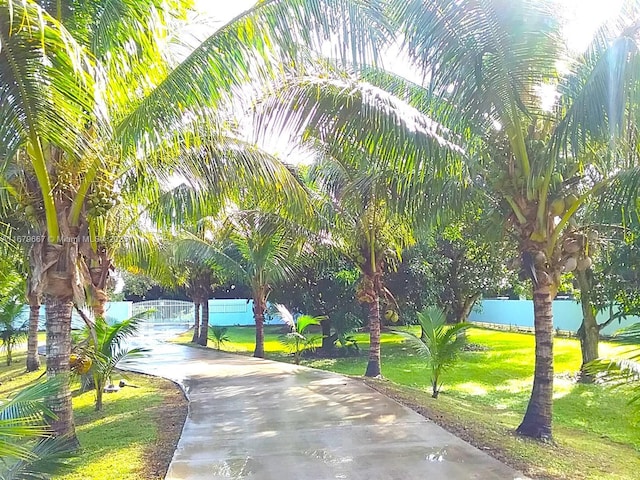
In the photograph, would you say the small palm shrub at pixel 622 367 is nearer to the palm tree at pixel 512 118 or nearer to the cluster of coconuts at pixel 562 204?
the palm tree at pixel 512 118

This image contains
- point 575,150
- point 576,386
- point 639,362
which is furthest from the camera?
point 576,386

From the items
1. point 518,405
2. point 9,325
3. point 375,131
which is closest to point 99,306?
point 375,131

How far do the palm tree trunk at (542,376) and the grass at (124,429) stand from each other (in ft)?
14.8

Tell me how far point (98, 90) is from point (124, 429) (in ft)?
15.6

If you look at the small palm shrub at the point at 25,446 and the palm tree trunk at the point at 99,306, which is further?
the palm tree trunk at the point at 99,306

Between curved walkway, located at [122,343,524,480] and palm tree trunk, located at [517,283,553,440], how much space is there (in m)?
1.21

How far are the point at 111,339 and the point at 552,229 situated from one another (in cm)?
655

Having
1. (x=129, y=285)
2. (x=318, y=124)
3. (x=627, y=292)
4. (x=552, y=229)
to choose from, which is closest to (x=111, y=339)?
(x=318, y=124)

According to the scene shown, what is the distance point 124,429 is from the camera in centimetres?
761

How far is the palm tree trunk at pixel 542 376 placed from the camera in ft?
23.6

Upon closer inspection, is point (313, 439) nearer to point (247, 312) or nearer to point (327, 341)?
point (327, 341)

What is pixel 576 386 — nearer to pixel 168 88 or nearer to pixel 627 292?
pixel 627 292

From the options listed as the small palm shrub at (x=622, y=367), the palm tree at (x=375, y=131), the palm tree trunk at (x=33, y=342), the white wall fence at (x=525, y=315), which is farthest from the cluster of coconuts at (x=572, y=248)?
the white wall fence at (x=525, y=315)

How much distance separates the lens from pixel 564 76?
22.8 feet
